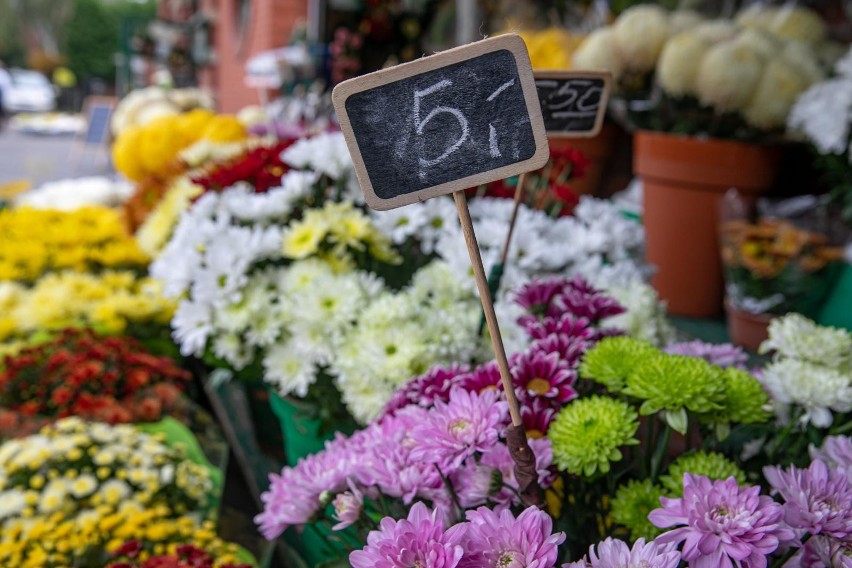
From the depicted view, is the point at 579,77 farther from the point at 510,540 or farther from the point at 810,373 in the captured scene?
the point at 510,540

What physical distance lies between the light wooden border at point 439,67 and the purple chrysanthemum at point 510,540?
28cm

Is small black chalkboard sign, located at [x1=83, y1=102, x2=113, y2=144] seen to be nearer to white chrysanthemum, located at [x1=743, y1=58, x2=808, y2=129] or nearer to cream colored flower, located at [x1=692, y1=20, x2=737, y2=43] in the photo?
cream colored flower, located at [x1=692, y1=20, x2=737, y2=43]

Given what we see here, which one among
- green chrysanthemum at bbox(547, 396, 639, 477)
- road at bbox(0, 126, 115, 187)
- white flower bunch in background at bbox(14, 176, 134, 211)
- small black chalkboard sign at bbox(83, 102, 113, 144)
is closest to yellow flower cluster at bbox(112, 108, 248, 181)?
white flower bunch in background at bbox(14, 176, 134, 211)

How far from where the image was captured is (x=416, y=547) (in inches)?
22.6

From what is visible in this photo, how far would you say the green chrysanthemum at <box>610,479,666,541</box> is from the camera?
72cm

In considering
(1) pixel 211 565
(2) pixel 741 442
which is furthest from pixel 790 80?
(1) pixel 211 565

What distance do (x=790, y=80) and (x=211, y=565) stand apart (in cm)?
200

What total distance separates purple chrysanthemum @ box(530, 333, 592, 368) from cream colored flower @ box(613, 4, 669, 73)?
1.78 m

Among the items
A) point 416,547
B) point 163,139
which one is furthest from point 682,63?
point 416,547

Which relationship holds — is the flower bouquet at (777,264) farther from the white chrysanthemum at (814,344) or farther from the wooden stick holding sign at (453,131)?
the wooden stick holding sign at (453,131)

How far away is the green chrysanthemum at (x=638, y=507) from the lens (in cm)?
72

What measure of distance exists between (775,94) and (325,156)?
1422mm

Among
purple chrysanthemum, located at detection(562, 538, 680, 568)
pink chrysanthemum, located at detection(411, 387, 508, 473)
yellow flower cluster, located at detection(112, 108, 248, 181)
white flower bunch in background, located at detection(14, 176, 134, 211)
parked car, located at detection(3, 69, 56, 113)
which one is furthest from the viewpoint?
parked car, located at detection(3, 69, 56, 113)

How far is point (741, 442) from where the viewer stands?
92cm
